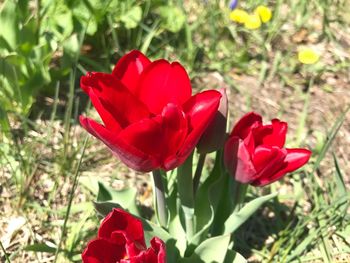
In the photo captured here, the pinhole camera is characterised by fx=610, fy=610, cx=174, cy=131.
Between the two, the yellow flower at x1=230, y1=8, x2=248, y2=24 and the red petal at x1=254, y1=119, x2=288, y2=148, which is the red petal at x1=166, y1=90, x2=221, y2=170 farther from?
the yellow flower at x1=230, y1=8, x2=248, y2=24

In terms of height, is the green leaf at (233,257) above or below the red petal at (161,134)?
below

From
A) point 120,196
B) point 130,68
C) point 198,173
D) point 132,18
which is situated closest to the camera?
point 130,68

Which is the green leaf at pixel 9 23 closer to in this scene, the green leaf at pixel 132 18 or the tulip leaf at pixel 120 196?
the green leaf at pixel 132 18

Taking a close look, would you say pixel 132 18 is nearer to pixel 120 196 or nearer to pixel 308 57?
pixel 308 57

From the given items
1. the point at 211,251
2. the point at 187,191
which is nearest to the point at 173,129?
the point at 187,191

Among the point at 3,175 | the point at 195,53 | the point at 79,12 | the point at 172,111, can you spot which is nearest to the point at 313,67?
the point at 195,53

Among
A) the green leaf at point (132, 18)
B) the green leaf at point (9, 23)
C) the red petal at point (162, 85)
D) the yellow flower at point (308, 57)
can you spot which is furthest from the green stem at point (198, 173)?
the yellow flower at point (308, 57)

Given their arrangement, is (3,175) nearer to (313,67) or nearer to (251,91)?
(251,91)

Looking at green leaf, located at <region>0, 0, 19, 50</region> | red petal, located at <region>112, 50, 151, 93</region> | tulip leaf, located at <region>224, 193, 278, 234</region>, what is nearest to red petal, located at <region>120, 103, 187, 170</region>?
red petal, located at <region>112, 50, 151, 93</region>
